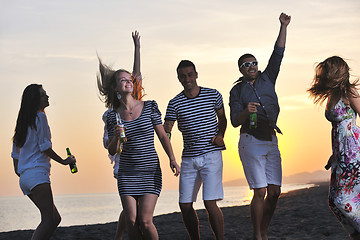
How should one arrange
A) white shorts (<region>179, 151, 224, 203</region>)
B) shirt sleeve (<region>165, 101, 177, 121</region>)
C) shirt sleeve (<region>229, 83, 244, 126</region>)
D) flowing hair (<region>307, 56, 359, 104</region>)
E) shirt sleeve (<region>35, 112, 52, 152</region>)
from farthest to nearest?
shirt sleeve (<region>229, 83, 244, 126</region>) → shirt sleeve (<region>165, 101, 177, 121</region>) → white shorts (<region>179, 151, 224, 203</region>) → shirt sleeve (<region>35, 112, 52, 152</region>) → flowing hair (<region>307, 56, 359, 104</region>)

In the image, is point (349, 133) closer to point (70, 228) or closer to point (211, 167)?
point (211, 167)

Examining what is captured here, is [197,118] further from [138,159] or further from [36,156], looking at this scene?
[36,156]

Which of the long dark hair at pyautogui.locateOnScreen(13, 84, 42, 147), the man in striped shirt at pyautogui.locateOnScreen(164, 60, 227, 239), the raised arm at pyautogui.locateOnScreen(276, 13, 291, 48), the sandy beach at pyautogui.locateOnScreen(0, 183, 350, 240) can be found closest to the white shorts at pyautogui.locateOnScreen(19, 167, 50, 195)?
the long dark hair at pyautogui.locateOnScreen(13, 84, 42, 147)

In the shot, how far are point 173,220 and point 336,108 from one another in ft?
20.2

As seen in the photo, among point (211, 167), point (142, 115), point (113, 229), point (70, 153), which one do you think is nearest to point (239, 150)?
point (211, 167)

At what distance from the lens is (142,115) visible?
6922mm

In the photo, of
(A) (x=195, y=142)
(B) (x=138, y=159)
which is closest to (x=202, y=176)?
(A) (x=195, y=142)

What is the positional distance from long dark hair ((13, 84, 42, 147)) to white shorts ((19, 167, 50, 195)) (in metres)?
0.38

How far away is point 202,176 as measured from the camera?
7523 mm

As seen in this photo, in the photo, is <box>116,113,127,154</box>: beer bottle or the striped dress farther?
the striped dress

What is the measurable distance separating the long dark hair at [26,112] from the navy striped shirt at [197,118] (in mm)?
1676

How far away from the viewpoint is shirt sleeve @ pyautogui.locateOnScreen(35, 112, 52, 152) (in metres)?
7.27

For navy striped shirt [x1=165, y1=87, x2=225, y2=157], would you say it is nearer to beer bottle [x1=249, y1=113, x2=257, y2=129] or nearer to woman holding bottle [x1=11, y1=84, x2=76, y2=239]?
beer bottle [x1=249, y1=113, x2=257, y2=129]

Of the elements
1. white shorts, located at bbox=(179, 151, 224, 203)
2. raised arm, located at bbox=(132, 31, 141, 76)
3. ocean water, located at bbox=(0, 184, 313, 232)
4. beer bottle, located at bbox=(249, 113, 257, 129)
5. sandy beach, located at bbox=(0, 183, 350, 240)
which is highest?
raised arm, located at bbox=(132, 31, 141, 76)
